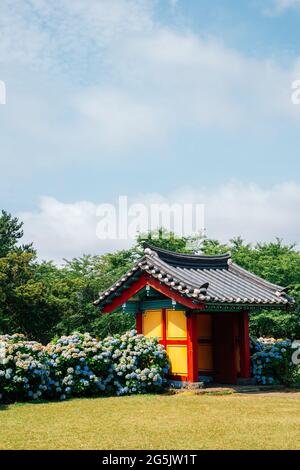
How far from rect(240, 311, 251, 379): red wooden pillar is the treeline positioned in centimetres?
1052

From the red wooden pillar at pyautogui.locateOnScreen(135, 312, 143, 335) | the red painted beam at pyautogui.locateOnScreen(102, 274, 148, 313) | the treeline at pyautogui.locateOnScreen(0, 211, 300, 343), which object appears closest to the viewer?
the red painted beam at pyautogui.locateOnScreen(102, 274, 148, 313)

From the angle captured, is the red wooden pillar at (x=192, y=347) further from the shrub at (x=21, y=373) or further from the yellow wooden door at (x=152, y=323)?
the shrub at (x=21, y=373)

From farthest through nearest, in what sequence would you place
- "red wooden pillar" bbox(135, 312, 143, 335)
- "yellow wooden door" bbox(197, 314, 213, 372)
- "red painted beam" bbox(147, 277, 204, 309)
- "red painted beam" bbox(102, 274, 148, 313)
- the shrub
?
"red wooden pillar" bbox(135, 312, 143, 335) → "yellow wooden door" bbox(197, 314, 213, 372) → "red painted beam" bbox(102, 274, 148, 313) → "red painted beam" bbox(147, 277, 204, 309) → the shrub

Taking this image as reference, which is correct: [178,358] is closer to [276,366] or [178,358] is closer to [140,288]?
[140,288]

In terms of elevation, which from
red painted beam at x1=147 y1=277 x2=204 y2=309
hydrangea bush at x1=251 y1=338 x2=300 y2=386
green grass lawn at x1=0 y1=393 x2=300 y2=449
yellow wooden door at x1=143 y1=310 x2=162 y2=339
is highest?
red painted beam at x1=147 y1=277 x2=204 y2=309

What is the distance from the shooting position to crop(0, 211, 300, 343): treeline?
89.0 feet

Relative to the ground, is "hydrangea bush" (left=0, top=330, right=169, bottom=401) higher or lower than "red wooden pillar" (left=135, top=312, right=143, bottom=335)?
lower

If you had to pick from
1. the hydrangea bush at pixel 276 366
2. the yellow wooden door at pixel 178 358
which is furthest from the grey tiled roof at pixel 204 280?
the yellow wooden door at pixel 178 358

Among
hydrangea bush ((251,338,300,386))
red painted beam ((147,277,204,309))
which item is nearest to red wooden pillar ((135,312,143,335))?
red painted beam ((147,277,204,309))

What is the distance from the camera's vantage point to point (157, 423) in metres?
10.4

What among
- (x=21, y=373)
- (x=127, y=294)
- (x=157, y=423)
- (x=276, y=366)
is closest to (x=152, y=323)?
(x=127, y=294)

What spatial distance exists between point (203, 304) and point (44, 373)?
4.51 metres

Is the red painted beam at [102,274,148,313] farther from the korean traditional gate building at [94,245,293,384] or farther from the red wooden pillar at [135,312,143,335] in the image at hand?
the red wooden pillar at [135,312,143,335]
